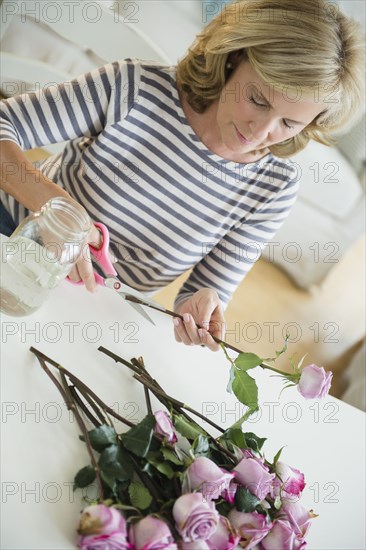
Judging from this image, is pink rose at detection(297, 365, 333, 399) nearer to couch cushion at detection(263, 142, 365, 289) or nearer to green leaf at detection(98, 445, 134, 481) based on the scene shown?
green leaf at detection(98, 445, 134, 481)

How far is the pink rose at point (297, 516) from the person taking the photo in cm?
68

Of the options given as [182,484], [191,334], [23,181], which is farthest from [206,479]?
[23,181]

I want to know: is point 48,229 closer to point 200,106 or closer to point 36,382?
point 36,382

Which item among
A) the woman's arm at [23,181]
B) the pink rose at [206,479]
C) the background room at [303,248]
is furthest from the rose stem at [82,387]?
A: the background room at [303,248]

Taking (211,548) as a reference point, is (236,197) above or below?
above

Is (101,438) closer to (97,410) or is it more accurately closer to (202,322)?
(97,410)

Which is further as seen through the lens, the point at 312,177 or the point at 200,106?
the point at 312,177

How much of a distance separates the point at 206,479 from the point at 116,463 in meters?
0.10

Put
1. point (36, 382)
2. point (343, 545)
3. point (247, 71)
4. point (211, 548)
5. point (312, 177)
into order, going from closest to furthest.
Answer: point (211, 548)
point (36, 382)
point (343, 545)
point (247, 71)
point (312, 177)

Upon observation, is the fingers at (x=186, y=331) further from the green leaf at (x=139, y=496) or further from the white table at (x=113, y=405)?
the green leaf at (x=139, y=496)

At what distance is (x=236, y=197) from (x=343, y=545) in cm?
65

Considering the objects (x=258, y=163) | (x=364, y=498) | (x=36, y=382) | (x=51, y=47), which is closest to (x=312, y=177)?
(x=51, y=47)

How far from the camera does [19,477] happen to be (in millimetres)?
662

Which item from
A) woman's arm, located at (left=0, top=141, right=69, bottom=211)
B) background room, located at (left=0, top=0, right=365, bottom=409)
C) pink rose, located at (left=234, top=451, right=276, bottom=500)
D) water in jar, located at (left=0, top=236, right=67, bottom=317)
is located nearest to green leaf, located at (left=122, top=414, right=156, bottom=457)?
pink rose, located at (left=234, top=451, right=276, bottom=500)
